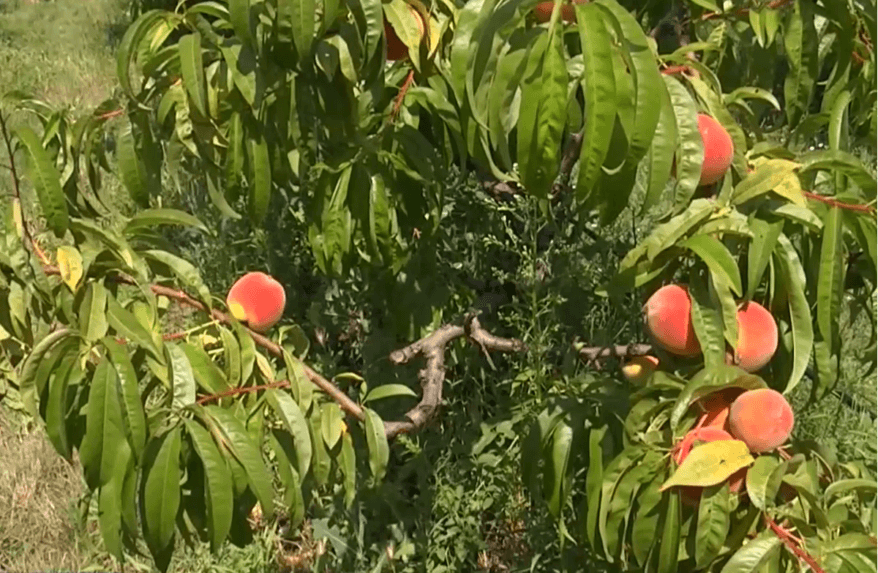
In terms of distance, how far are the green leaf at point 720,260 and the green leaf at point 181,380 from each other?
1.56 ft

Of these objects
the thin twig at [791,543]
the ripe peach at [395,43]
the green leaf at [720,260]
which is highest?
the ripe peach at [395,43]

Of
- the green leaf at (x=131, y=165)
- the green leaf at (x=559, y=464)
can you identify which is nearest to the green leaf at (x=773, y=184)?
the green leaf at (x=559, y=464)

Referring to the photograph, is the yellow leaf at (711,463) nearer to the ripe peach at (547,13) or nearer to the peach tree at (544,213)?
the peach tree at (544,213)

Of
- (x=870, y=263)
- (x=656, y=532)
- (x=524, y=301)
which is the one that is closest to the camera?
(x=656, y=532)

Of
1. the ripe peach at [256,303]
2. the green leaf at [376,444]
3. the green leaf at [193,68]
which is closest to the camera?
the green leaf at [193,68]

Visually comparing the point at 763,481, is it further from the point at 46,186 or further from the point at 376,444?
the point at 46,186

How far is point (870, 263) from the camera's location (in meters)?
1.14

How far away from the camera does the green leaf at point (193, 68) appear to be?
109 cm

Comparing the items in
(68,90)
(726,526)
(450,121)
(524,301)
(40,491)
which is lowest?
(68,90)

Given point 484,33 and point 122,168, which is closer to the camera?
point 484,33

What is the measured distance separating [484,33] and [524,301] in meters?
1.09

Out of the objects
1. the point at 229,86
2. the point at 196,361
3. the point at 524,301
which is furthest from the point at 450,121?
the point at 524,301

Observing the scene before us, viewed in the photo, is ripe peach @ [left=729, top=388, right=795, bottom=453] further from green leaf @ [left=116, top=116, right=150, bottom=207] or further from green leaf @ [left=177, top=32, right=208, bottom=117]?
green leaf @ [left=116, top=116, right=150, bottom=207]

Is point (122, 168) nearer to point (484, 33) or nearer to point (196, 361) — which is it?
point (196, 361)
